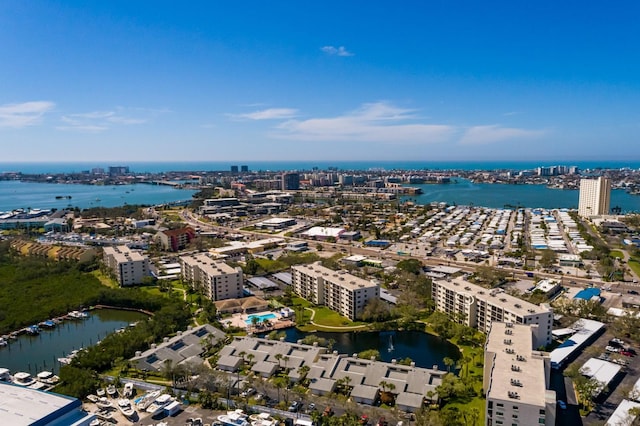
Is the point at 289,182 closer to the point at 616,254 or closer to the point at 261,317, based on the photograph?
the point at 616,254

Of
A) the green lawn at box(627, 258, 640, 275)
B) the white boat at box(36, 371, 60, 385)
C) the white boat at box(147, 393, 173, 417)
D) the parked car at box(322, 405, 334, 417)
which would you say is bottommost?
the white boat at box(36, 371, 60, 385)

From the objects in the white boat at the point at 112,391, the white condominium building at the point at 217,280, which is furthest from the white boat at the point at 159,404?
the white condominium building at the point at 217,280

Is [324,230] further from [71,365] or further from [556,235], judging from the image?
[71,365]

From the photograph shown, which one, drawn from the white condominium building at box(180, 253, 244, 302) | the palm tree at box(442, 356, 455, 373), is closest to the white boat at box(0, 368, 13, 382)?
the white condominium building at box(180, 253, 244, 302)

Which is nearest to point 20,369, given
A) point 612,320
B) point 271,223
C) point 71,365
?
point 71,365

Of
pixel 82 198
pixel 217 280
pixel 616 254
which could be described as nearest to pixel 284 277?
pixel 217 280

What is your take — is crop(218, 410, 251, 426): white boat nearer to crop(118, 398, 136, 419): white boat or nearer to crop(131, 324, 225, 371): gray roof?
crop(118, 398, 136, 419): white boat
